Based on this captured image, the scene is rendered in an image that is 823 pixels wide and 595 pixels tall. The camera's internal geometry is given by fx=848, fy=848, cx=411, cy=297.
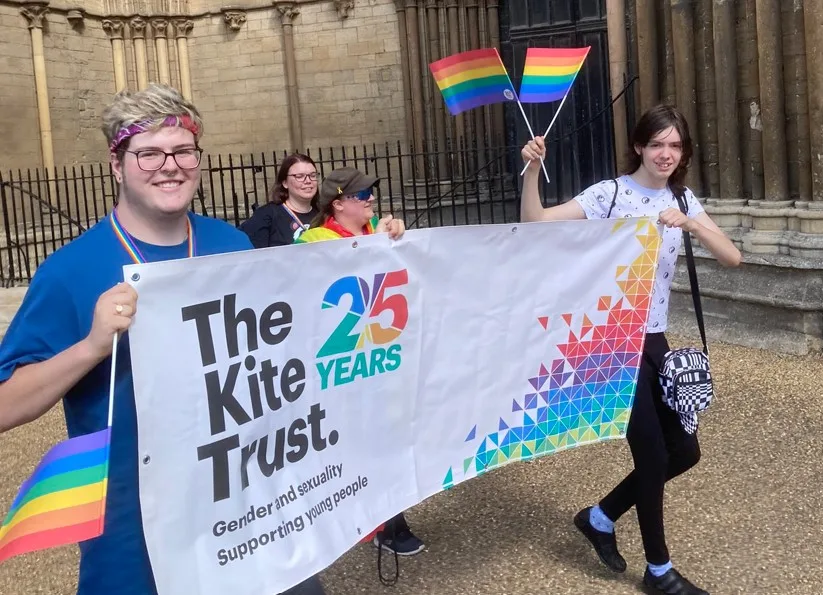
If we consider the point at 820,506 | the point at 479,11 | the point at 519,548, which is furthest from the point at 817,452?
the point at 479,11

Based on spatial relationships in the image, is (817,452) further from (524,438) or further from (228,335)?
(228,335)

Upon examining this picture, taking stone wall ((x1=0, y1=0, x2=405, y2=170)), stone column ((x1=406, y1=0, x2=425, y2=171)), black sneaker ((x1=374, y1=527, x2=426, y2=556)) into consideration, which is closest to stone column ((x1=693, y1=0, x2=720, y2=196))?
stone column ((x1=406, y1=0, x2=425, y2=171))

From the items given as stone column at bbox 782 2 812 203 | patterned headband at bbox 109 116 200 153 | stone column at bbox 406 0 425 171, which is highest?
stone column at bbox 406 0 425 171

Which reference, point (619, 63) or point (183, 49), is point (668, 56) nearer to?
point (619, 63)

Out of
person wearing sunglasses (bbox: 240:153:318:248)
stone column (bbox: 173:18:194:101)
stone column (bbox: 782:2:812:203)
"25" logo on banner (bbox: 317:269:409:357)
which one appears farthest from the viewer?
stone column (bbox: 173:18:194:101)

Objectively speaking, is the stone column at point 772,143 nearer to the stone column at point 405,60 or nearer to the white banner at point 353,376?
the white banner at point 353,376

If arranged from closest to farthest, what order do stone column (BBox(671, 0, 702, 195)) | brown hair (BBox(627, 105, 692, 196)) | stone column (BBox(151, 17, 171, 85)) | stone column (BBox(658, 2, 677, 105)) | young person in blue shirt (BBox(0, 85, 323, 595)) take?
young person in blue shirt (BBox(0, 85, 323, 595)) < brown hair (BBox(627, 105, 692, 196)) < stone column (BBox(671, 0, 702, 195)) < stone column (BBox(658, 2, 677, 105)) < stone column (BBox(151, 17, 171, 85))

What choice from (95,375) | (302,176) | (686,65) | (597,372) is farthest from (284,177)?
(686,65)

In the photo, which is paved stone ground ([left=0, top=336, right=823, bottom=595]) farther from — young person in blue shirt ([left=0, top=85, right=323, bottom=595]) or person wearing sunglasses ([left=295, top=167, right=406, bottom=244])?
young person in blue shirt ([left=0, top=85, right=323, bottom=595])

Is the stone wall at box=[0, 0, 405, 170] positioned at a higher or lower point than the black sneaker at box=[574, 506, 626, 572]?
higher

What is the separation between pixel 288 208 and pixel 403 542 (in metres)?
2.13

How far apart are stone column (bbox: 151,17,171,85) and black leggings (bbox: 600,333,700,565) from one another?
40.4ft

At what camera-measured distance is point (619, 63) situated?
9.28 metres

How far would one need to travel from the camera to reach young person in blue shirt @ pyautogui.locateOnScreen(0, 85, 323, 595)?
1.75 metres
